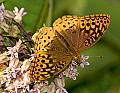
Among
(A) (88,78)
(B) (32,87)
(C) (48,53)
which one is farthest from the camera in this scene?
(A) (88,78)

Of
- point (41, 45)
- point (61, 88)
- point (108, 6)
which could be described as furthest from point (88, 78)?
point (41, 45)

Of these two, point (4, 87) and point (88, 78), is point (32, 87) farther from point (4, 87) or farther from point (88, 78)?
point (88, 78)

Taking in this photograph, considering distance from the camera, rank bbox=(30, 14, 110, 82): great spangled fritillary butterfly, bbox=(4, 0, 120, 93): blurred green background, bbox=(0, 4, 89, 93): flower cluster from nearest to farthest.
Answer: bbox=(30, 14, 110, 82): great spangled fritillary butterfly
bbox=(0, 4, 89, 93): flower cluster
bbox=(4, 0, 120, 93): blurred green background

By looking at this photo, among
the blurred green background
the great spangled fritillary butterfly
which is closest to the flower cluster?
the great spangled fritillary butterfly

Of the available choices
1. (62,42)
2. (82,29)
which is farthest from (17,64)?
(82,29)

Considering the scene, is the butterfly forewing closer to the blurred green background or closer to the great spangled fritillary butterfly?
the great spangled fritillary butterfly

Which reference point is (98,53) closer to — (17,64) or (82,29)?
(82,29)
